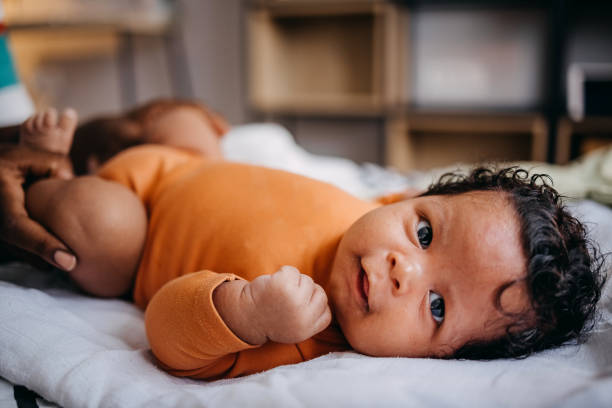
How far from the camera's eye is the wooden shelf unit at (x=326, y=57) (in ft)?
7.96

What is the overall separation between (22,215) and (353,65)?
7.18 ft

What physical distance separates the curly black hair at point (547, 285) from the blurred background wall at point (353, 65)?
1682 mm

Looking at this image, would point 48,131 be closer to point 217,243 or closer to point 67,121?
point 67,121

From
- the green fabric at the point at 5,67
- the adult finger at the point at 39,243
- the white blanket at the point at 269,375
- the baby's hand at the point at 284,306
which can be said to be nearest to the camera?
the white blanket at the point at 269,375

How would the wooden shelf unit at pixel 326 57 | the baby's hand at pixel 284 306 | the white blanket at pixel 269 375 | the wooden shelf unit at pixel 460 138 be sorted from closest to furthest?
the white blanket at pixel 269 375 < the baby's hand at pixel 284 306 < the wooden shelf unit at pixel 460 138 < the wooden shelf unit at pixel 326 57

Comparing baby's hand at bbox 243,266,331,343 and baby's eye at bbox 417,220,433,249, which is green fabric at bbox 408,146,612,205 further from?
baby's hand at bbox 243,266,331,343

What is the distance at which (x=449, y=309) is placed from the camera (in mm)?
609

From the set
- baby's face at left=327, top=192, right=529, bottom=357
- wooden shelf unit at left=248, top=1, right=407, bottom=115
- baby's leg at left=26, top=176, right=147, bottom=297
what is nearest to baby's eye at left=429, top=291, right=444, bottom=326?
baby's face at left=327, top=192, right=529, bottom=357

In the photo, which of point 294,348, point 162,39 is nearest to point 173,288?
point 294,348

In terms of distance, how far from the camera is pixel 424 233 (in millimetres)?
661

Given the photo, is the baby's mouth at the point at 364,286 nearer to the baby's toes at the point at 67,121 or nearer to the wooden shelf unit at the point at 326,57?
the baby's toes at the point at 67,121

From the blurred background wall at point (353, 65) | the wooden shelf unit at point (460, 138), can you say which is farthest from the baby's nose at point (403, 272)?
the blurred background wall at point (353, 65)

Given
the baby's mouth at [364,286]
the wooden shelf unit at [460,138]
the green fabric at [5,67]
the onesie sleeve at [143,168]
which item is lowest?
the wooden shelf unit at [460,138]

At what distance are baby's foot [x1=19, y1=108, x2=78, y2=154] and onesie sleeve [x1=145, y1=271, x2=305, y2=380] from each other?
333 mm
